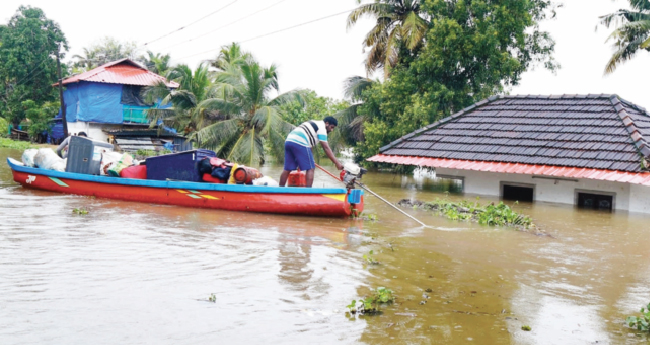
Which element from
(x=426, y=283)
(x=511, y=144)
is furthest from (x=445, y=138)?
(x=426, y=283)

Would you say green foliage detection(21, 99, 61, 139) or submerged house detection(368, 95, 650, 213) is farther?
green foliage detection(21, 99, 61, 139)

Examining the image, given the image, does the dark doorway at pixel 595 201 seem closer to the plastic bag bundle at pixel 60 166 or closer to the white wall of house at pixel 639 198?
the white wall of house at pixel 639 198

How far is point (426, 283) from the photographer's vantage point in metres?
6.69

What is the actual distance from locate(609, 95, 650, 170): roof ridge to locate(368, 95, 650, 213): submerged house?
0.02 m

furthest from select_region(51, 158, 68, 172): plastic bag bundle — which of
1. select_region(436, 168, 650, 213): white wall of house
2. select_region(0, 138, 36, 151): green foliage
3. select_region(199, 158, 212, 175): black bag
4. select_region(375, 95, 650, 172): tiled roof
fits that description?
select_region(0, 138, 36, 151): green foliage

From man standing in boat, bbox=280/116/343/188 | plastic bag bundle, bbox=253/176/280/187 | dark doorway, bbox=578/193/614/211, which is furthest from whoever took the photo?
dark doorway, bbox=578/193/614/211

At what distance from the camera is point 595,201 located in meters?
15.7

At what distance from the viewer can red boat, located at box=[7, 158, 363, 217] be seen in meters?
11.2

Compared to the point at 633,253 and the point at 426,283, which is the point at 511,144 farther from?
the point at 426,283

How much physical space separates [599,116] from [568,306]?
1159 centimetres

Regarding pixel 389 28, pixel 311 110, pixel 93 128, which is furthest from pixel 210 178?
pixel 93 128

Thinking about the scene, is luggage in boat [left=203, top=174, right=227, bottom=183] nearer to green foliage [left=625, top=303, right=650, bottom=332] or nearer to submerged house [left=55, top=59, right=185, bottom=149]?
green foliage [left=625, top=303, right=650, bottom=332]

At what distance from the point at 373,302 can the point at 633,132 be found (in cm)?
1152

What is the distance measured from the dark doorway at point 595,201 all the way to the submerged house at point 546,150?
23mm
